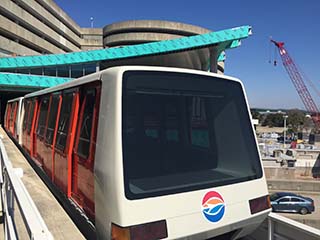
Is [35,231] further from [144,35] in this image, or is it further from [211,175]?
[144,35]

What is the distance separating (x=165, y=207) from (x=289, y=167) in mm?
38725

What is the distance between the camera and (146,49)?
3419 centimetres

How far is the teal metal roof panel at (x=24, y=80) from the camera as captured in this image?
32625mm

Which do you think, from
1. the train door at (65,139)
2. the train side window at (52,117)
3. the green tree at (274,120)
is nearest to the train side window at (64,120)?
the train door at (65,139)

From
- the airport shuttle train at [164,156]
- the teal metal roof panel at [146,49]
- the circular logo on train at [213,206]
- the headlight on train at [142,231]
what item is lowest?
the headlight on train at [142,231]

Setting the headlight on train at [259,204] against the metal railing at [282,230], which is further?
the headlight on train at [259,204]

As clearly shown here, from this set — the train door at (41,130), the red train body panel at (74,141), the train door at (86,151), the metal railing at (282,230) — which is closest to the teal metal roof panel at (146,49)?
the train door at (41,130)

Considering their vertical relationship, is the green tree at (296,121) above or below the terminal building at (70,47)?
below

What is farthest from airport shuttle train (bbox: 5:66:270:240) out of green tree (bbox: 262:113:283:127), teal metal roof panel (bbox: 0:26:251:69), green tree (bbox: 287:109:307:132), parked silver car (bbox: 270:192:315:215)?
green tree (bbox: 262:113:283:127)

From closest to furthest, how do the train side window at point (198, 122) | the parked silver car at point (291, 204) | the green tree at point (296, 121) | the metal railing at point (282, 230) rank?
the metal railing at point (282, 230)
the train side window at point (198, 122)
the parked silver car at point (291, 204)
the green tree at point (296, 121)

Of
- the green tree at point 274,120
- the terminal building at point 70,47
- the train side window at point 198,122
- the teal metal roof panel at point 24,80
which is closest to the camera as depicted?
the train side window at point 198,122

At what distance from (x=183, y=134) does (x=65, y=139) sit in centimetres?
212

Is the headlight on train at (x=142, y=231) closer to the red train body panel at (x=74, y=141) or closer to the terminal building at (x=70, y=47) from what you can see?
the red train body panel at (x=74, y=141)

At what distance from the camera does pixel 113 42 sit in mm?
66250
